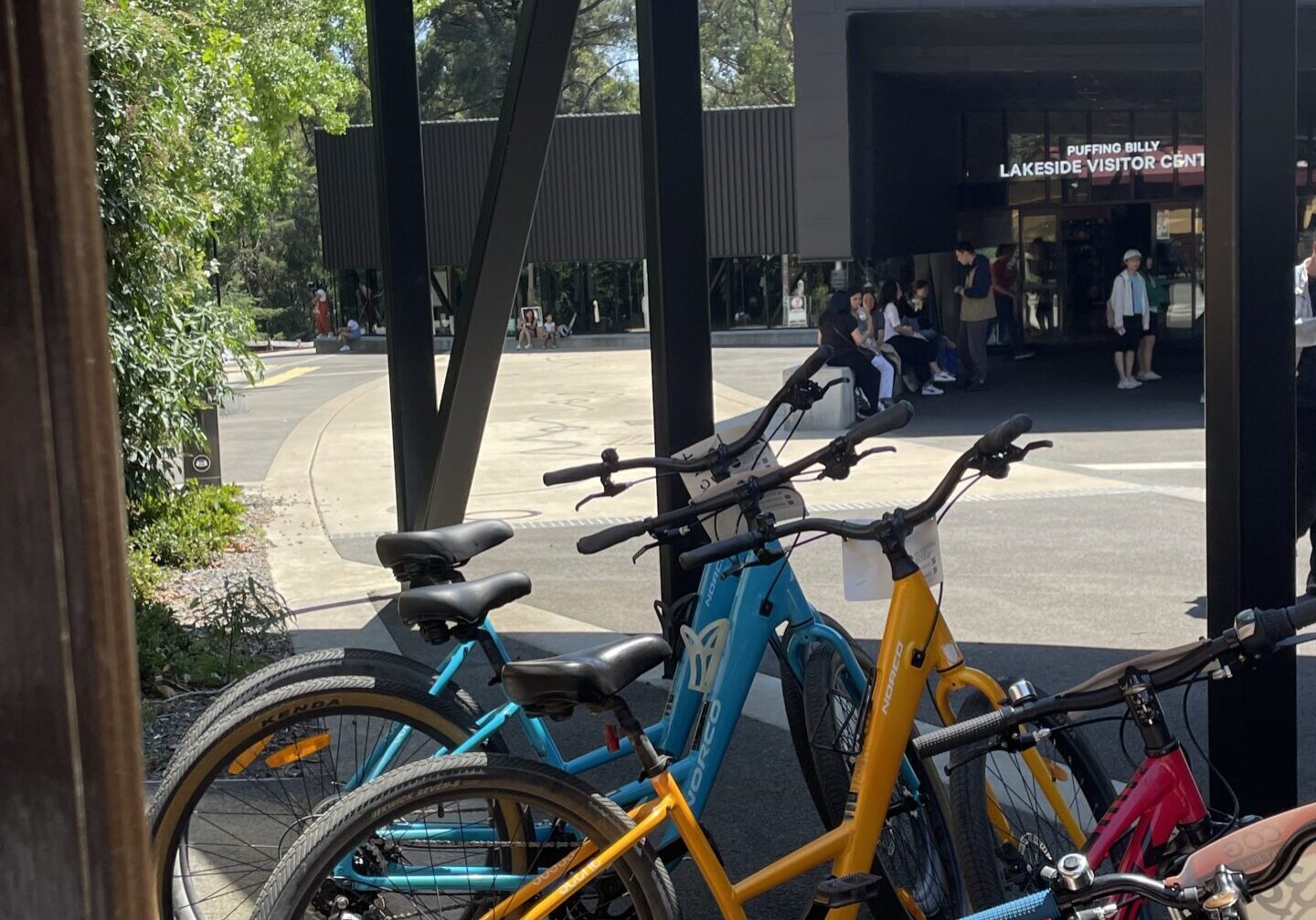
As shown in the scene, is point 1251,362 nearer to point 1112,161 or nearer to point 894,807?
point 894,807

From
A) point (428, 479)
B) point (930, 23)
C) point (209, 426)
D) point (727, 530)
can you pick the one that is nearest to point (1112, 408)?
point (930, 23)

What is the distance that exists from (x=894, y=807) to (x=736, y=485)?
91 centimetres

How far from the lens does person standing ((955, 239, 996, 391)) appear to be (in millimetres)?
19000

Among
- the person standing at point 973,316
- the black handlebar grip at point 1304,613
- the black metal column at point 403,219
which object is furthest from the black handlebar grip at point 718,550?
the person standing at point 973,316

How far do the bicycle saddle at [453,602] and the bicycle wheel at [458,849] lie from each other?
43 cm

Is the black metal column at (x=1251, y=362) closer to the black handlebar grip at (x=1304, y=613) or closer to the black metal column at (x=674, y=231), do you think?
the black handlebar grip at (x=1304, y=613)

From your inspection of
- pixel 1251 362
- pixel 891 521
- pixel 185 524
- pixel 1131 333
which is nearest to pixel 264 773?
pixel 891 521

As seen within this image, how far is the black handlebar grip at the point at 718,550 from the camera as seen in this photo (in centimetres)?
305

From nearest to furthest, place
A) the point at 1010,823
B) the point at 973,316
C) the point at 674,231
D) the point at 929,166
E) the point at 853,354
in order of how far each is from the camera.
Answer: the point at 1010,823, the point at 674,231, the point at 853,354, the point at 973,316, the point at 929,166

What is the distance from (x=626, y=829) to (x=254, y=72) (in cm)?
2376

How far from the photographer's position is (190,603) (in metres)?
7.57

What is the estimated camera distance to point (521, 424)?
18828 millimetres

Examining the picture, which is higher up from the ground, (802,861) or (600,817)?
(600,817)

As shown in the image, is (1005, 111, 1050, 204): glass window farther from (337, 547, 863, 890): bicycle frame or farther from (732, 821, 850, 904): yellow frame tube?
(732, 821, 850, 904): yellow frame tube
